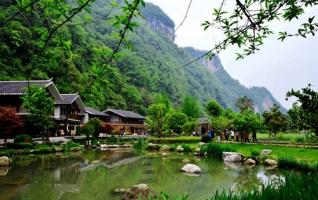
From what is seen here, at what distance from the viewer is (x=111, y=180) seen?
13.6 meters

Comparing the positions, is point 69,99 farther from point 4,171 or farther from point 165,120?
point 4,171

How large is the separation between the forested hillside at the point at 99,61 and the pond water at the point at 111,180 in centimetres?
349

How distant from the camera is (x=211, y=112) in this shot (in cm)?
4709

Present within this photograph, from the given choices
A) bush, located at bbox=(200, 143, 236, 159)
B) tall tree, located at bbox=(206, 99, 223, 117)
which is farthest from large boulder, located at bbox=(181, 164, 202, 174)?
tall tree, located at bbox=(206, 99, 223, 117)

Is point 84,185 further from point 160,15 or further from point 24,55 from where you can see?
point 160,15

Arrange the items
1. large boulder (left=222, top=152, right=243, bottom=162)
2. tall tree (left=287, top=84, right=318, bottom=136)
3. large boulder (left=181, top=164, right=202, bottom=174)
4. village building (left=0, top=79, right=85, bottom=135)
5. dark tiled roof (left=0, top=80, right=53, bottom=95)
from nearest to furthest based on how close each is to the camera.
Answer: tall tree (left=287, top=84, right=318, bottom=136)
large boulder (left=181, top=164, right=202, bottom=174)
large boulder (left=222, top=152, right=243, bottom=162)
dark tiled roof (left=0, top=80, right=53, bottom=95)
village building (left=0, top=79, right=85, bottom=135)

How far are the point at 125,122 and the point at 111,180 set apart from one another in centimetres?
4532

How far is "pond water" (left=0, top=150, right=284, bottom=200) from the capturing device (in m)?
10.9

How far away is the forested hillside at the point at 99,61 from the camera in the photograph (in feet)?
9.04

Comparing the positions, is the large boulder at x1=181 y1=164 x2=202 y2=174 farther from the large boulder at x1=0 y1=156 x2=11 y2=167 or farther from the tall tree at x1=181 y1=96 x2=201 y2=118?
the tall tree at x1=181 y1=96 x2=201 y2=118

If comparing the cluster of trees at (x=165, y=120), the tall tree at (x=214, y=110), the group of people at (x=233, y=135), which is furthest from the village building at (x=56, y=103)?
the tall tree at (x=214, y=110)

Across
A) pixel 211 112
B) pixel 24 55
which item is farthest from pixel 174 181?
pixel 24 55

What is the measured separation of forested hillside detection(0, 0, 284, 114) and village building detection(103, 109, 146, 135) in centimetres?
435

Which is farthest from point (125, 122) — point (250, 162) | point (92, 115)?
point (250, 162)
